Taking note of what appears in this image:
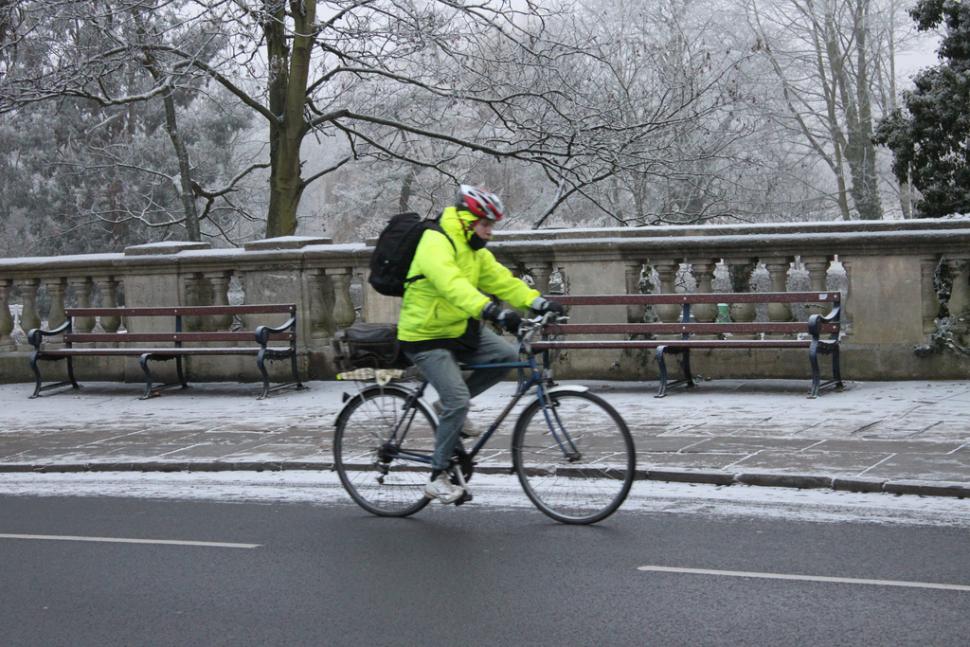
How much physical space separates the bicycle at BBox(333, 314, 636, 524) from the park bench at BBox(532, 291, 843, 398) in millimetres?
3986

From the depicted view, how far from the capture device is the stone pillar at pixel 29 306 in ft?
48.4

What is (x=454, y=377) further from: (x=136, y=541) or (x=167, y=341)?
(x=167, y=341)

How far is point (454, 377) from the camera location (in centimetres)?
702

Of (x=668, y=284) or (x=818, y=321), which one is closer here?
(x=818, y=321)

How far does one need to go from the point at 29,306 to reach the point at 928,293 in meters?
9.50

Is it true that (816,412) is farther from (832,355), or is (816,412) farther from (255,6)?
(255,6)

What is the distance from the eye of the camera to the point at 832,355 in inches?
444

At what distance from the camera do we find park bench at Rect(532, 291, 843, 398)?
1113cm

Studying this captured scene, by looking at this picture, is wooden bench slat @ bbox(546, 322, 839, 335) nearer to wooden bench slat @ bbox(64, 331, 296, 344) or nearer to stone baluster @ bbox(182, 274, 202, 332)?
wooden bench slat @ bbox(64, 331, 296, 344)

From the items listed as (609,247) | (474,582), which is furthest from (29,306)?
(474,582)

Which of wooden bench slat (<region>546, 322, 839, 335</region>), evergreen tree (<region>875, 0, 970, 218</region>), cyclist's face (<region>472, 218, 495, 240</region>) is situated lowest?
wooden bench slat (<region>546, 322, 839, 335</region>)

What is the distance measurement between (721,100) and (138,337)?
1185cm

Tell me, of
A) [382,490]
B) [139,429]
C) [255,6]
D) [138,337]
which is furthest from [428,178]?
[382,490]

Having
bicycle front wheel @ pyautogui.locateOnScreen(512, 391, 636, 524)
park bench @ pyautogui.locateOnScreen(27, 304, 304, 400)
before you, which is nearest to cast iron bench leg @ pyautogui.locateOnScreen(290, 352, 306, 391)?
park bench @ pyautogui.locateOnScreen(27, 304, 304, 400)
